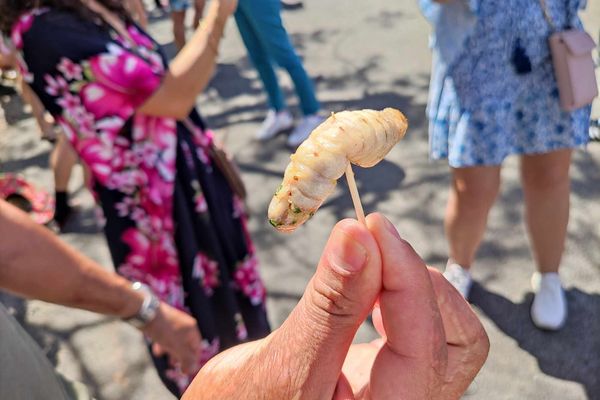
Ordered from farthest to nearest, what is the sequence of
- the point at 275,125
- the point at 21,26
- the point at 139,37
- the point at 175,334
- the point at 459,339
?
1. the point at 275,125
2. the point at 139,37
3. the point at 175,334
4. the point at 21,26
5. the point at 459,339

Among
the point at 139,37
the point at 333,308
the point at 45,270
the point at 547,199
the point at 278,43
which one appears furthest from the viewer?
the point at 278,43

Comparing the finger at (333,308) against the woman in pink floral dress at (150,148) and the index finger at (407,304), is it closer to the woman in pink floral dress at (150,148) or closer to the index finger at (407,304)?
the index finger at (407,304)

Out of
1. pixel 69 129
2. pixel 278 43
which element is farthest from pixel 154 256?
pixel 278 43

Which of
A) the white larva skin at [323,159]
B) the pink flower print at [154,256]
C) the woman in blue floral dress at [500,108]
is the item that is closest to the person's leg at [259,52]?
the woman in blue floral dress at [500,108]

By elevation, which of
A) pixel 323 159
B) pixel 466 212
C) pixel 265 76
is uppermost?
pixel 323 159

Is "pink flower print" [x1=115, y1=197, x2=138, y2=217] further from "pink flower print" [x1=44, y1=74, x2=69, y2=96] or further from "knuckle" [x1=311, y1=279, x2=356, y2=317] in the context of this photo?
"knuckle" [x1=311, y1=279, x2=356, y2=317]

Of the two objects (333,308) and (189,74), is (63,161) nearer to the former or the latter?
(189,74)

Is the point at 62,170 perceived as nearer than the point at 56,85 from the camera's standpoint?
No

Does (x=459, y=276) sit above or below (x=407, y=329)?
below
